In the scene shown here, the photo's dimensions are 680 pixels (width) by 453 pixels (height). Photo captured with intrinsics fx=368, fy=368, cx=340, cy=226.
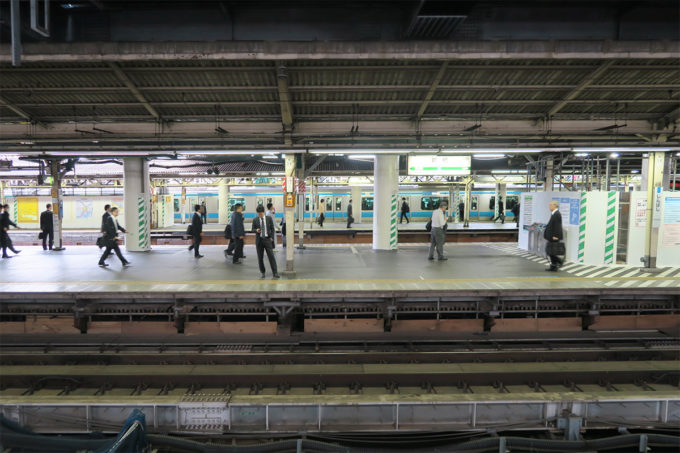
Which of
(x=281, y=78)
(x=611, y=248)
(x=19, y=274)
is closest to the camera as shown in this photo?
(x=281, y=78)

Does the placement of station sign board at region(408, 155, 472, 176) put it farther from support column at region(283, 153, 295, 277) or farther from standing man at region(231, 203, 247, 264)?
standing man at region(231, 203, 247, 264)

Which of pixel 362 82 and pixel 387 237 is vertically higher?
pixel 362 82

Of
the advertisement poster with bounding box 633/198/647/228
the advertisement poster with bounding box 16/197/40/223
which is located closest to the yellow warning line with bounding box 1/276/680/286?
the advertisement poster with bounding box 633/198/647/228

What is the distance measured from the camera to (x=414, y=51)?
5.61m

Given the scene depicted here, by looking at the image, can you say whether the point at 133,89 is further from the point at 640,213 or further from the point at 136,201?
the point at 640,213

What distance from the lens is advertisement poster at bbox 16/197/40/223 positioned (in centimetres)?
2362

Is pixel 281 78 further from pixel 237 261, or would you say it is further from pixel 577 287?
pixel 577 287

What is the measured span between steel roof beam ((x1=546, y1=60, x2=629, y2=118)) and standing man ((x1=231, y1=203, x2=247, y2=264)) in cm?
783

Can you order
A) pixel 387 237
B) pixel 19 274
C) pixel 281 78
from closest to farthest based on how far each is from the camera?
1. pixel 281 78
2. pixel 19 274
3. pixel 387 237

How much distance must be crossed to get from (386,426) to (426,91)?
630cm

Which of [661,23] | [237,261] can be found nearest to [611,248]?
[661,23]

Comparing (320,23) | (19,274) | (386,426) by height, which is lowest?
(386,426)

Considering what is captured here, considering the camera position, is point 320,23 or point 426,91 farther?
point 426,91

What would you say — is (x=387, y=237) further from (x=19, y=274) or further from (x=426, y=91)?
(x=19, y=274)
